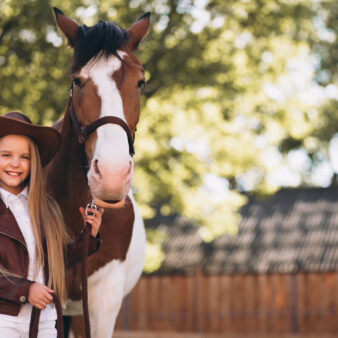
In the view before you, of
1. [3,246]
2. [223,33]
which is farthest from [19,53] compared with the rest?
[3,246]

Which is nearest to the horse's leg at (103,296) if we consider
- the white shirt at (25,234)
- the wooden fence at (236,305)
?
the white shirt at (25,234)

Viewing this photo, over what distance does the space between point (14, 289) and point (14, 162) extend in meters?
0.61

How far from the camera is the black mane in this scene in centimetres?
337

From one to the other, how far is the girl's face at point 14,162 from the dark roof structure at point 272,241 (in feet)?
48.1

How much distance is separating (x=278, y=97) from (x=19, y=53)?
506 centimetres

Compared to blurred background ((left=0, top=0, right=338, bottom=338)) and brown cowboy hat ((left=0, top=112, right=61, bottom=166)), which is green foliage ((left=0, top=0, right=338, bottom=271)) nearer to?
blurred background ((left=0, top=0, right=338, bottom=338))

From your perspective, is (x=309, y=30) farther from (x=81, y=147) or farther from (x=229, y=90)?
(x=81, y=147)

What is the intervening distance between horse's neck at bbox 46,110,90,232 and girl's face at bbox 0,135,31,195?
1.29 feet

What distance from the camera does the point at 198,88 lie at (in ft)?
34.0

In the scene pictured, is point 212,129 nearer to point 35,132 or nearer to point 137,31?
point 137,31

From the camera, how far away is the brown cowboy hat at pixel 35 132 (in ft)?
10.4

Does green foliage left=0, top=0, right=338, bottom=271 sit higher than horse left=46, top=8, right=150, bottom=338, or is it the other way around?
green foliage left=0, top=0, right=338, bottom=271

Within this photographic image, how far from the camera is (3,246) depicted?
3.00 meters

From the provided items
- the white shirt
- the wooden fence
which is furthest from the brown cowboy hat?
the wooden fence
